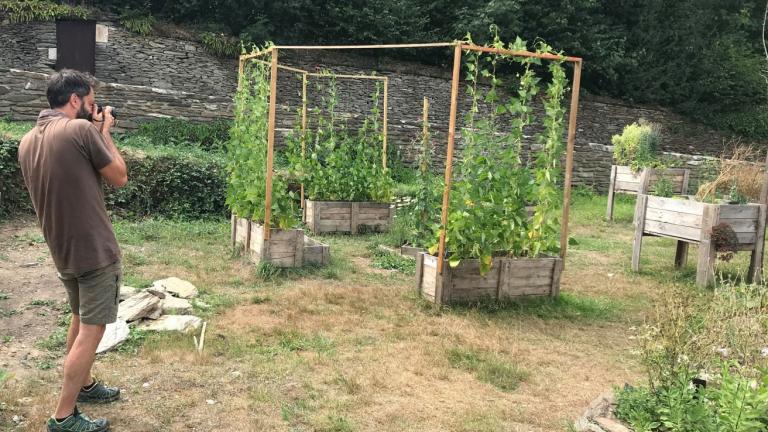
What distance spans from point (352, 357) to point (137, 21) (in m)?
11.8

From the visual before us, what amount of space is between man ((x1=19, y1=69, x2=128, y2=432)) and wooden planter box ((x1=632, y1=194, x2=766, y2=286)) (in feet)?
19.3

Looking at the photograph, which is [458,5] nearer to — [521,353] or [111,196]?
[111,196]

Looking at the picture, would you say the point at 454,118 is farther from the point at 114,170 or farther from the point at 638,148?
the point at 638,148

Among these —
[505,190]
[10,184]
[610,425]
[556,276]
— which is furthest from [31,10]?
[610,425]

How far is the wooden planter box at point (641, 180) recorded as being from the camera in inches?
438

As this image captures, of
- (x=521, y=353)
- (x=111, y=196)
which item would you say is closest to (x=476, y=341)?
(x=521, y=353)

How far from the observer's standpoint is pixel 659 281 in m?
7.28

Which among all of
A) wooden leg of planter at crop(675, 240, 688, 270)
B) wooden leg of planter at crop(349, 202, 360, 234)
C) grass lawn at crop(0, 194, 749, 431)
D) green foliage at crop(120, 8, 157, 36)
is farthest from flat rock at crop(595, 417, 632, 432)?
green foliage at crop(120, 8, 157, 36)

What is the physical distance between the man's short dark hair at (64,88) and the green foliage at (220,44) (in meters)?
11.6

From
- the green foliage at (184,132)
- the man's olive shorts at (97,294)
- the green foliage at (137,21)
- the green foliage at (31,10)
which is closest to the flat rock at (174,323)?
the man's olive shorts at (97,294)

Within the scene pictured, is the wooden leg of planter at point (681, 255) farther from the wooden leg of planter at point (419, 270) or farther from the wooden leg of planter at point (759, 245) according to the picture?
the wooden leg of planter at point (419, 270)

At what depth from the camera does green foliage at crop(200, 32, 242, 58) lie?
47.2 feet

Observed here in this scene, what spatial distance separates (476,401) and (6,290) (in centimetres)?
415

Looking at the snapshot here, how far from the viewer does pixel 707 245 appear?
678cm
